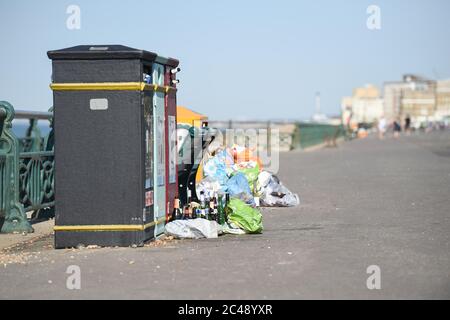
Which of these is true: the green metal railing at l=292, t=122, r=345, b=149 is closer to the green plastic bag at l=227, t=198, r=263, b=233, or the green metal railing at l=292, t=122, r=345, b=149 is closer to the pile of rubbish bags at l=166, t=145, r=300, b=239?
the pile of rubbish bags at l=166, t=145, r=300, b=239

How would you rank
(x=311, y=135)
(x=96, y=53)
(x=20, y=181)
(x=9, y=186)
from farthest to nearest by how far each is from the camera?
(x=311, y=135) < (x=20, y=181) < (x=9, y=186) < (x=96, y=53)

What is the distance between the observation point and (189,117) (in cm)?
1786

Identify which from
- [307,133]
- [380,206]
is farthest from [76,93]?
[307,133]

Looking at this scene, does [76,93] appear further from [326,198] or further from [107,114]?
[326,198]

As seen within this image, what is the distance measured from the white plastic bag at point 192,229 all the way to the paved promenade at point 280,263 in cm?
20

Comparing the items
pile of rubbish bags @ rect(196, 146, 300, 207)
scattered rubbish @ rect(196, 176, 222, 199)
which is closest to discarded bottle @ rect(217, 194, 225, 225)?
scattered rubbish @ rect(196, 176, 222, 199)

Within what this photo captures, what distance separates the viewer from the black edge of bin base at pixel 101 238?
1057 centimetres

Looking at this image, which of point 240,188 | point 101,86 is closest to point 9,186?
point 101,86

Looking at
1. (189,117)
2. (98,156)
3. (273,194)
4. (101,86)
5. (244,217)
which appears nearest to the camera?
(101,86)

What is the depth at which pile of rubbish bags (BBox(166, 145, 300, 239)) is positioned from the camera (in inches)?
453

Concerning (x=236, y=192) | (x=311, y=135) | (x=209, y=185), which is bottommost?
(x=311, y=135)

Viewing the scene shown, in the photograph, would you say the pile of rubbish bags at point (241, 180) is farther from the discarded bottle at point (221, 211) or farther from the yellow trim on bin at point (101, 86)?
the yellow trim on bin at point (101, 86)

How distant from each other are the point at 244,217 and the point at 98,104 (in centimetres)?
246

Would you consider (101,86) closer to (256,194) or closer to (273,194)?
(256,194)
